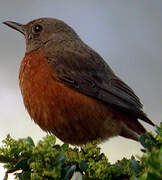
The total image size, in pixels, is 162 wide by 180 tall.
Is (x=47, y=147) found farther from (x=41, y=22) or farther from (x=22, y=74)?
(x=41, y=22)

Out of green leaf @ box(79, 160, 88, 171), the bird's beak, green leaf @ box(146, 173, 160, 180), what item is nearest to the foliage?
green leaf @ box(79, 160, 88, 171)

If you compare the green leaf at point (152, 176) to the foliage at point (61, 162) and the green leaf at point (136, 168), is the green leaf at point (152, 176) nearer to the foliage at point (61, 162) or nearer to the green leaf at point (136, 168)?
the foliage at point (61, 162)

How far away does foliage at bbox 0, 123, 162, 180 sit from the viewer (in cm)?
213

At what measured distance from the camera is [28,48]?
207 inches

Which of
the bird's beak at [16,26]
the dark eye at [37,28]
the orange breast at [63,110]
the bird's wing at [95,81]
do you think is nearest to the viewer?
the orange breast at [63,110]

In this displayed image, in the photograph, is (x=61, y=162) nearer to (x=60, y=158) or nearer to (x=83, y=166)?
(x=60, y=158)

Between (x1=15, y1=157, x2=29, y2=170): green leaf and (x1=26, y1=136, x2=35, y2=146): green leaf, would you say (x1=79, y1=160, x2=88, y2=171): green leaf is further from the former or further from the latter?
(x1=26, y1=136, x2=35, y2=146): green leaf

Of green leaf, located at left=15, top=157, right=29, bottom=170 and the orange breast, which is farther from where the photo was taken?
the orange breast

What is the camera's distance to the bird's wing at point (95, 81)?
4.33m

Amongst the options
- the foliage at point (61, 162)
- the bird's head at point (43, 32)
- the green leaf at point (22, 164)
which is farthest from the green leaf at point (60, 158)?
the bird's head at point (43, 32)

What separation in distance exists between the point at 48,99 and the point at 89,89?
2.09 ft

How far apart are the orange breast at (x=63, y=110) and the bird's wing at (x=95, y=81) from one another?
115mm

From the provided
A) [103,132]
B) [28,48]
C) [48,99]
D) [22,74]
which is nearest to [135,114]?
[103,132]

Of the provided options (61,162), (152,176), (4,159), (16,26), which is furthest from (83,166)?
(16,26)
